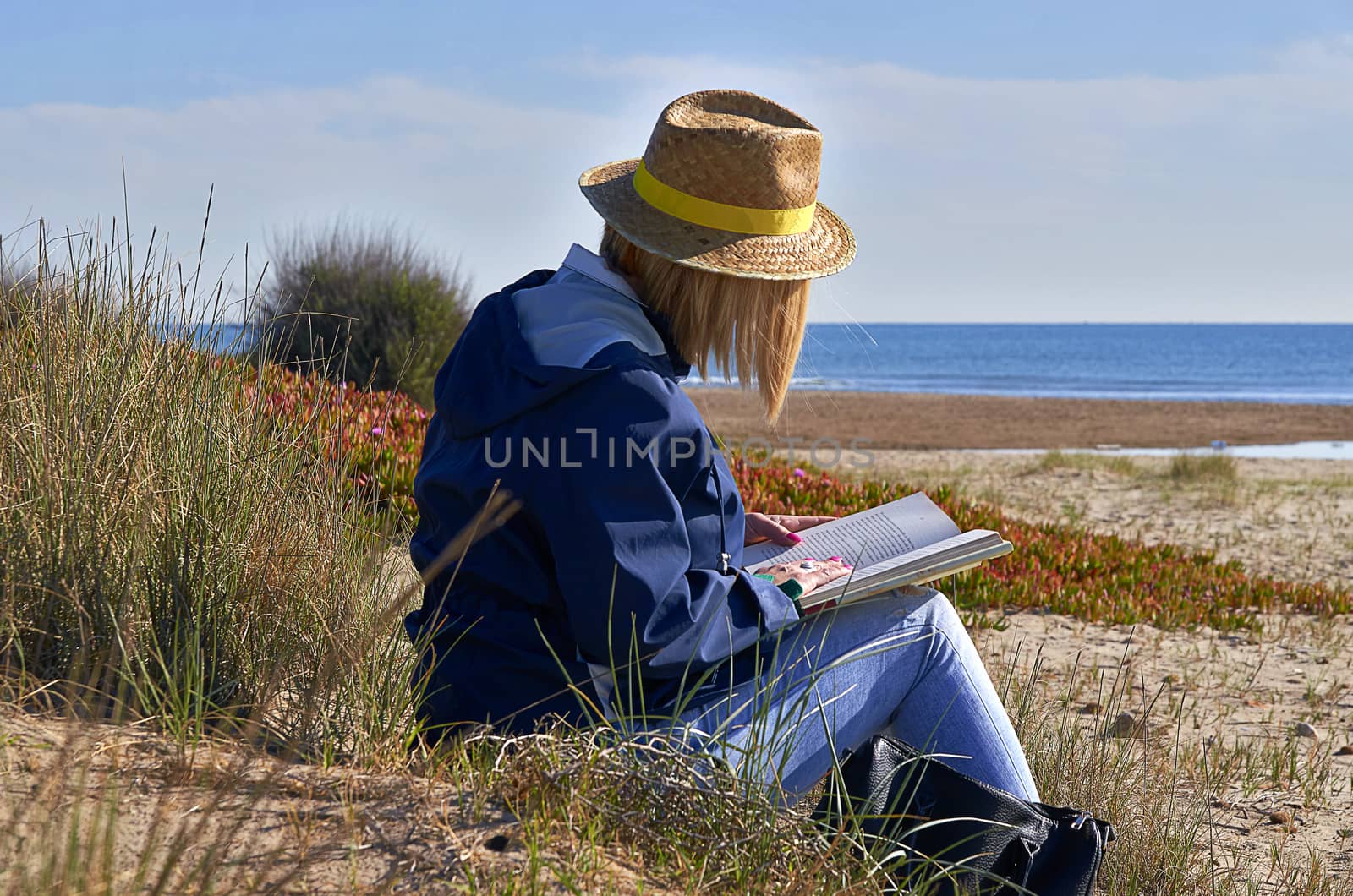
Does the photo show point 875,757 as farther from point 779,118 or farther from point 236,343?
point 236,343

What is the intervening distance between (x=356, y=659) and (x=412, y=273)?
10.1 metres

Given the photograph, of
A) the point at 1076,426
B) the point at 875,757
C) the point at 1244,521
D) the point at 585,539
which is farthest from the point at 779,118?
the point at 1076,426

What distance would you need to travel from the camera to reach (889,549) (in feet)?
8.73

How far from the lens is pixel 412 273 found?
11.9 m

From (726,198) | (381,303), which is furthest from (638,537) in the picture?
(381,303)

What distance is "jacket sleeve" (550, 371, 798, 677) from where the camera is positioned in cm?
212

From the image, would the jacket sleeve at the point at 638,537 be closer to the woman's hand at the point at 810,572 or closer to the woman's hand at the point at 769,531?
the woman's hand at the point at 810,572

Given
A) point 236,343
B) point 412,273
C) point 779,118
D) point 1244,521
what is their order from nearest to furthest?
point 779,118, point 236,343, point 1244,521, point 412,273

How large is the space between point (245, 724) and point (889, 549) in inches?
59.7

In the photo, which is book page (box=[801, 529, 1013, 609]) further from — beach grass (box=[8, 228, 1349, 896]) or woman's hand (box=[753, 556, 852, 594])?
beach grass (box=[8, 228, 1349, 896])

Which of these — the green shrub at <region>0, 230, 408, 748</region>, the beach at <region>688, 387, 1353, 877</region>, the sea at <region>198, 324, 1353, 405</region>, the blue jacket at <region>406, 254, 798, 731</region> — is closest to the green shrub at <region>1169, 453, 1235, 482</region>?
the beach at <region>688, 387, 1353, 877</region>

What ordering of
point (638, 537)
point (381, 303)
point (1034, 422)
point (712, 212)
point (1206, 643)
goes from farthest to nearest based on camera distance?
point (1034, 422) → point (381, 303) → point (1206, 643) → point (712, 212) → point (638, 537)

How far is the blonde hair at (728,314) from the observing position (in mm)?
2520

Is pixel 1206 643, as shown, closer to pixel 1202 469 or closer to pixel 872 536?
pixel 872 536
